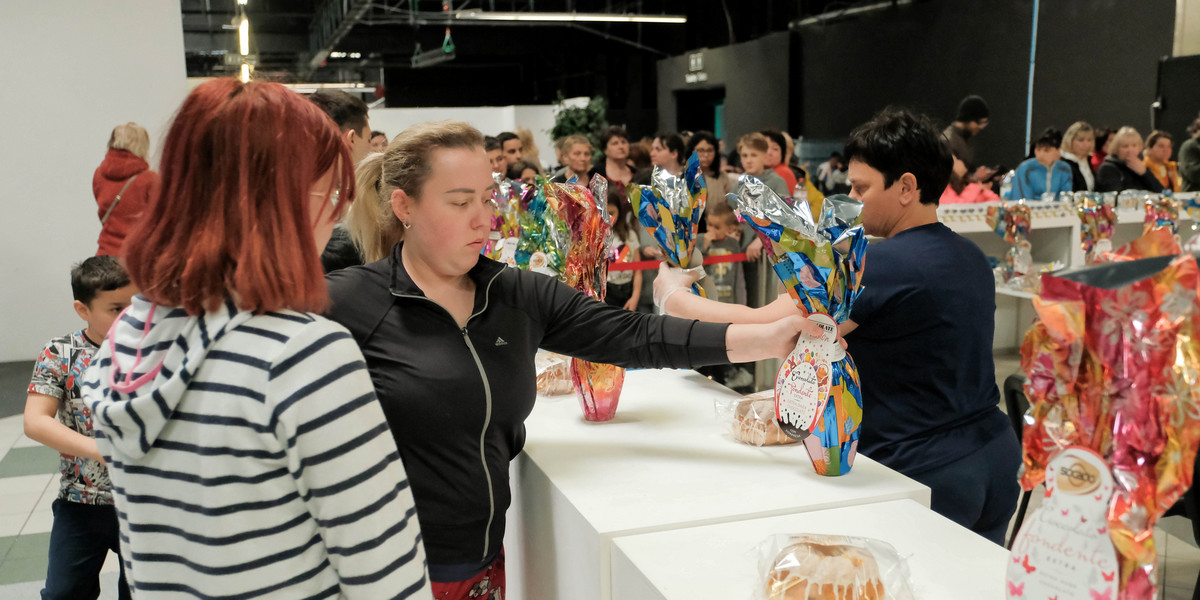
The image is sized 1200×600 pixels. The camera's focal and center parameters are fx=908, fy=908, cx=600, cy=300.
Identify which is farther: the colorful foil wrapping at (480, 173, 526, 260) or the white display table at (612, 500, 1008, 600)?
the colorful foil wrapping at (480, 173, 526, 260)

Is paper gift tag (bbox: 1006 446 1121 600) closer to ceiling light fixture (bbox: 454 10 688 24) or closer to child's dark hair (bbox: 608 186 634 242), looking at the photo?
child's dark hair (bbox: 608 186 634 242)

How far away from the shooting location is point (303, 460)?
36.7 inches

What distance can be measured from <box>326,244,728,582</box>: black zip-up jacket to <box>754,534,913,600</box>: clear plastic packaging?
20.6 inches

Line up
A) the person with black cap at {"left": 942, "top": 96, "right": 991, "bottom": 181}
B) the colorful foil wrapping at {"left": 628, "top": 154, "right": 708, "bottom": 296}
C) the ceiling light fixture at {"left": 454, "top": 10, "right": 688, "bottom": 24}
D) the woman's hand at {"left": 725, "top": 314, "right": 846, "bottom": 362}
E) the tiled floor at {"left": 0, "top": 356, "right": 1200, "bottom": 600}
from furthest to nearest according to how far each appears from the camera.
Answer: the ceiling light fixture at {"left": 454, "top": 10, "right": 688, "bottom": 24} < the person with black cap at {"left": 942, "top": 96, "right": 991, "bottom": 181} < the tiled floor at {"left": 0, "top": 356, "right": 1200, "bottom": 600} < the colorful foil wrapping at {"left": 628, "top": 154, "right": 708, "bottom": 296} < the woman's hand at {"left": 725, "top": 314, "right": 846, "bottom": 362}

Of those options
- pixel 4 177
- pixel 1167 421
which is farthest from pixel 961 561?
pixel 4 177

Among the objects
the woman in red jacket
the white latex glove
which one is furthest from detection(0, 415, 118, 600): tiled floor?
the white latex glove

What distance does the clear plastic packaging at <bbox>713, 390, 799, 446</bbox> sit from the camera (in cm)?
176

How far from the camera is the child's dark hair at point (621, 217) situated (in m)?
4.23

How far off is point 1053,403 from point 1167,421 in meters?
0.12

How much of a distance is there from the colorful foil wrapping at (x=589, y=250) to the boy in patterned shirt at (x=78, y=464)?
102 centimetres

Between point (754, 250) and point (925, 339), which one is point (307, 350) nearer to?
point (925, 339)

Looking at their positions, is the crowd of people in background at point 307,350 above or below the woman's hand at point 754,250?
above

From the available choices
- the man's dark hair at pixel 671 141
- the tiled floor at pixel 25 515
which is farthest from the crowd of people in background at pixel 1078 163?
the tiled floor at pixel 25 515

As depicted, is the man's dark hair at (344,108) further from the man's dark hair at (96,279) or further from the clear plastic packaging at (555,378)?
the clear plastic packaging at (555,378)
